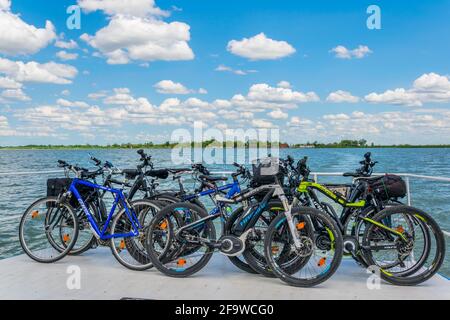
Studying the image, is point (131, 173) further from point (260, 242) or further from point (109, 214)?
point (260, 242)

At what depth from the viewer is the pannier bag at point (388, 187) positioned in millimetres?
3275

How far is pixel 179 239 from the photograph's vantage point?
3354mm

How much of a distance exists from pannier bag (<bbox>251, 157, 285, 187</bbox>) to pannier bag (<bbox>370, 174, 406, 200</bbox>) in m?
0.71

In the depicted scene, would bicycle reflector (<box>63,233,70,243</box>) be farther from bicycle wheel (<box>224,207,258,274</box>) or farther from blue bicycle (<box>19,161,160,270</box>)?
bicycle wheel (<box>224,207,258,274</box>)

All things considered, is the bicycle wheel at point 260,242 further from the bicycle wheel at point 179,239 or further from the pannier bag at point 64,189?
the pannier bag at point 64,189

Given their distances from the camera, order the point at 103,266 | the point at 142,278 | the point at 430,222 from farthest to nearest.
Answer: the point at 103,266
the point at 142,278
the point at 430,222

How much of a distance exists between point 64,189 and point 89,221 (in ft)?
1.37

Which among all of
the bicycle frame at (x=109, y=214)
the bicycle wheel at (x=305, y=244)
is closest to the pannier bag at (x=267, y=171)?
the bicycle wheel at (x=305, y=244)

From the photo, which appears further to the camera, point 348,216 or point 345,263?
point 345,263

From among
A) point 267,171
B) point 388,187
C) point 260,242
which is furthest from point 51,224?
point 388,187

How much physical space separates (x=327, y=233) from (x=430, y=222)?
2.33 feet

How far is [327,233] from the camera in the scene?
3.17 metres
